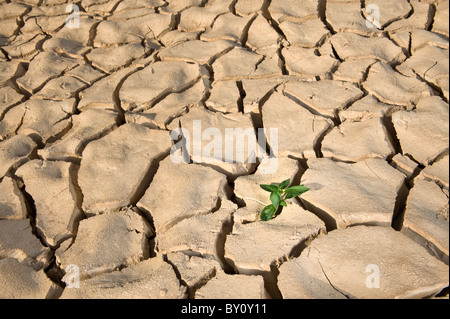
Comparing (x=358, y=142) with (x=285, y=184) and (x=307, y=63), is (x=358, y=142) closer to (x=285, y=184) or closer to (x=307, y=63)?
(x=285, y=184)

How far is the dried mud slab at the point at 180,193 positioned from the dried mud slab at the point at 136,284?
20cm

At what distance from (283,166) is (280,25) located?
4.47 feet

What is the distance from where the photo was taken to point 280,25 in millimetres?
2648

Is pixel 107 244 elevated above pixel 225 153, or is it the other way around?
pixel 225 153

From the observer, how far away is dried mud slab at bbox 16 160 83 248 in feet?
5.43

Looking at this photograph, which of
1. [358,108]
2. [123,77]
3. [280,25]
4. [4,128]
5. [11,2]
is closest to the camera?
[358,108]

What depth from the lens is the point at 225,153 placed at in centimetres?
185

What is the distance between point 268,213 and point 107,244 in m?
0.68

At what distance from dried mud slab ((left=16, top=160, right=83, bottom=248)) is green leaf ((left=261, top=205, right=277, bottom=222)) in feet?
2.78

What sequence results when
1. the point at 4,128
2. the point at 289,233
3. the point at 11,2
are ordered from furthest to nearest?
1. the point at 11,2
2. the point at 4,128
3. the point at 289,233

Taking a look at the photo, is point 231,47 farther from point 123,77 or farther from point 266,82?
point 123,77

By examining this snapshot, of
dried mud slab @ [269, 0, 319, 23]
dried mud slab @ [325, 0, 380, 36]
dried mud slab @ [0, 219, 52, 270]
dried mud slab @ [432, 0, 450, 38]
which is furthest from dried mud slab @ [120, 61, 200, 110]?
dried mud slab @ [432, 0, 450, 38]

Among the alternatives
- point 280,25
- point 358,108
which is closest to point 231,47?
point 280,25

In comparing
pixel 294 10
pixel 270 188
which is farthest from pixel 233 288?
pixel 294 10
